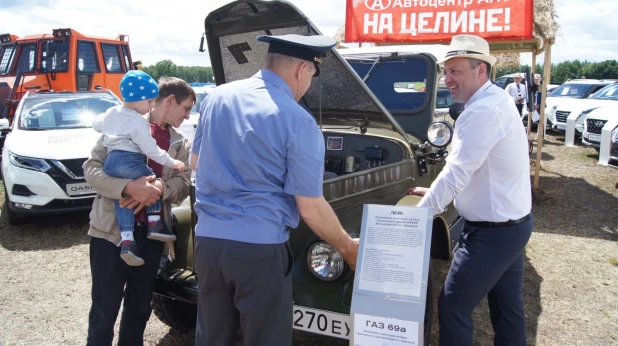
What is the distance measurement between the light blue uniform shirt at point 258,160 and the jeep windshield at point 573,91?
15732 millimetres

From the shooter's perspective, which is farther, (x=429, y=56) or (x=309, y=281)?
(x=429, y=56)

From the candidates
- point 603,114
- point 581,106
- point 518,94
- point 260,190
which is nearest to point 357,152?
point 260,190

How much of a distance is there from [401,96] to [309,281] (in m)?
2.62

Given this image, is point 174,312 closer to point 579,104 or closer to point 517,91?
point 517,91

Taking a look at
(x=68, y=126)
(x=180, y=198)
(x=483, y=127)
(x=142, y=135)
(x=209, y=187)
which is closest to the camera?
(x=209, y=187)

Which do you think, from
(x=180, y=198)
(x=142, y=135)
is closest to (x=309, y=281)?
(x=180, y=198)

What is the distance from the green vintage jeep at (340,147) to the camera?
8.79ft

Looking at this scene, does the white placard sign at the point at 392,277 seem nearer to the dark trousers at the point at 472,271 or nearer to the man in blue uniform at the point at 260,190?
the man in blue uniform at the point at 260,190

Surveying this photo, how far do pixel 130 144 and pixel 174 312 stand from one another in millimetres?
1309

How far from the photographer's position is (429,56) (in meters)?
4.57

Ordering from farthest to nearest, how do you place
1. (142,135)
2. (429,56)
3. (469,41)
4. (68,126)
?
(68,126)
(429,56)
(142,135)
(469,41)

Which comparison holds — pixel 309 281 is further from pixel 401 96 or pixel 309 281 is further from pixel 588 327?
pixel 401 96

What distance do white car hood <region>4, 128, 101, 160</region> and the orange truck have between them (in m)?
5.00

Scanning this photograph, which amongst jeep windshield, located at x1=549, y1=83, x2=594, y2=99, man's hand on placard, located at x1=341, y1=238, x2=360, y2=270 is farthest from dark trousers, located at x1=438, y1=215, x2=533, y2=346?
jeep windshield, located at x1=549, y1=83, x2=594, y2=99
